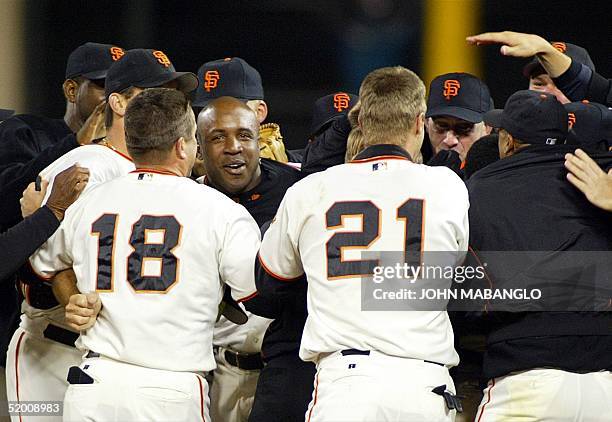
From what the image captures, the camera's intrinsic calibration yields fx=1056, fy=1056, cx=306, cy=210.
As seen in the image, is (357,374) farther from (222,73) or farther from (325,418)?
(222,73)

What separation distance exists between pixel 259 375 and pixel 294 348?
Result: 0.38 meters

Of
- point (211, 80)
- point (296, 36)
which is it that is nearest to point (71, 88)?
point (211, 80)

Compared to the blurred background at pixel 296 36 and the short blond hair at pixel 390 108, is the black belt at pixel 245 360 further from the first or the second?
the blurred background at pixel 296 36

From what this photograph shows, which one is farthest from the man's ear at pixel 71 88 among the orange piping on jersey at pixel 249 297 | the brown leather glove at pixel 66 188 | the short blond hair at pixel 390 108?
the short blond hair at pixel 390 108

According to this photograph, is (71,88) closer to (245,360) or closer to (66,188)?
(66,188)

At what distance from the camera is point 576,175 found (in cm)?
356

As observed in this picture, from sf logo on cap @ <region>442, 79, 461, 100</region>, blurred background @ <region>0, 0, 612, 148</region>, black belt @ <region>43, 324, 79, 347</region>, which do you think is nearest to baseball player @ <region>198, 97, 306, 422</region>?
black belt @ <region>43, 324, 79, 347</region>

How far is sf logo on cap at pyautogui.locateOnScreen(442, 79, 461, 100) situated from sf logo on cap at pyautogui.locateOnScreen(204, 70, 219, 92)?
44.7 inches

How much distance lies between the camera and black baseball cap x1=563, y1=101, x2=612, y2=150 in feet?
13.7

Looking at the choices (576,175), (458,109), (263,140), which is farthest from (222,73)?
(576,175)

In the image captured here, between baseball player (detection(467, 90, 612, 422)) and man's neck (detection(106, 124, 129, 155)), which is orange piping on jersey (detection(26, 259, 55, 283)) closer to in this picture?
man's neck (detection(106, 124, 129, 155))

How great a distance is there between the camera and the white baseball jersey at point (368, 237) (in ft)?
10.8

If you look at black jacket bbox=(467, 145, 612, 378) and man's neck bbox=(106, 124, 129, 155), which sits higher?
man's neck bbox=(106, 124, 129, 155)

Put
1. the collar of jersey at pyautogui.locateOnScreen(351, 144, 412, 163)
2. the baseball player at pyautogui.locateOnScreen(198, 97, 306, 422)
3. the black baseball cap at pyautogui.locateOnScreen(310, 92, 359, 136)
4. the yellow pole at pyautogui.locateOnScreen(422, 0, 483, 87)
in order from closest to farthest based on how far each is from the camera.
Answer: the collar of jersey at pyautogui.locateOnScreen(351, 144, 412, 163) < the baseball player at pyautogui.locateOnScreen(198, 97, 306, 422) < the black baseball cap at pyautogui.locateOnScreen(310, 92, 359, 136) < the yellow pole at pyautogui.locateOnScreen(422, 0, 483, 87)
